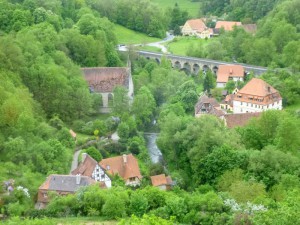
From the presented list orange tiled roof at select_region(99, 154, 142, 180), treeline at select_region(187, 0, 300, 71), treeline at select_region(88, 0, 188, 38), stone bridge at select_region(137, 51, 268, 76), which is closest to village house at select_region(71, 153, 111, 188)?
orange tiled roof at select_region(99, 154, 142, 180)

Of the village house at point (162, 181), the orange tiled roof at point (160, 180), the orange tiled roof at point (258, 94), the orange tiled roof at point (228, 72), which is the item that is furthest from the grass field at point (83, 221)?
the orange tiled roof at point (228, 72)

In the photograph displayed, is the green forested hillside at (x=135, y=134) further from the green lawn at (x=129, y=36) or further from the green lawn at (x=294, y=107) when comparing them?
the green lawn at (x=129, y=36)

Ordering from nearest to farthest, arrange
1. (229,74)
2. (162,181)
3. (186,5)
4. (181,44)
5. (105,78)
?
(162,181) < (105,78) < (229,74) < (181,44) < (186,5)

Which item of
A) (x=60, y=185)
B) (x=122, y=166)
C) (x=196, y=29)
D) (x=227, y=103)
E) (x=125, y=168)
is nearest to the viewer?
(x=60, y=185)

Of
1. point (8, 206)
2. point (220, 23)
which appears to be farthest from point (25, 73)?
point (220, 23)

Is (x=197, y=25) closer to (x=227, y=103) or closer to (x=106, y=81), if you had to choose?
(x=227, y=103)

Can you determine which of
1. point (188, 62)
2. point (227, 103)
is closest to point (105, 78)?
point (227, 103)
